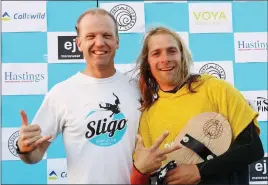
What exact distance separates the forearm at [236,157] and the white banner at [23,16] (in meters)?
2.12

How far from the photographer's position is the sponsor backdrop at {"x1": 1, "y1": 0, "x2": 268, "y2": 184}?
9.68ft

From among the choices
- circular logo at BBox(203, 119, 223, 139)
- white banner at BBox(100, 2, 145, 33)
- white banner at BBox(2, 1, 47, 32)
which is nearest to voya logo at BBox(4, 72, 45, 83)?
white banner at BBox(2, 1, 47, 32)

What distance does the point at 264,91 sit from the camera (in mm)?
3145

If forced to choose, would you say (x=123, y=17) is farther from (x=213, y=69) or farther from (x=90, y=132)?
(x=90, y=132)

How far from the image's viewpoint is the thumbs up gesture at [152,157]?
1340 millimetres

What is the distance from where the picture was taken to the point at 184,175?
1.39m

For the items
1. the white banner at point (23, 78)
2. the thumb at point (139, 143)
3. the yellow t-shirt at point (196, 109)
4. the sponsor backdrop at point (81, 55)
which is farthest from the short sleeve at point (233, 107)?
the white banner at point (23, 78)

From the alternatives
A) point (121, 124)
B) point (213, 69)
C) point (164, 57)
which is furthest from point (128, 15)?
point (121, 124)

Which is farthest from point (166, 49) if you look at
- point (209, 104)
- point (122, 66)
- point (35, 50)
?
point (35, 50)

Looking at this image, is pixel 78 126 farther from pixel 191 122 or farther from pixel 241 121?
pixel 241 121

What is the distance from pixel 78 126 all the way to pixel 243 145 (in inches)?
27.2

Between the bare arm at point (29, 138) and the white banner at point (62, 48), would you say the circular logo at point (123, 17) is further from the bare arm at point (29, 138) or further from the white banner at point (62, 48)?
the bare arm at point (29, 138)

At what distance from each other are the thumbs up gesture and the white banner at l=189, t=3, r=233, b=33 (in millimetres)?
1993

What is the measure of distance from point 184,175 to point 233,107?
0.34m
